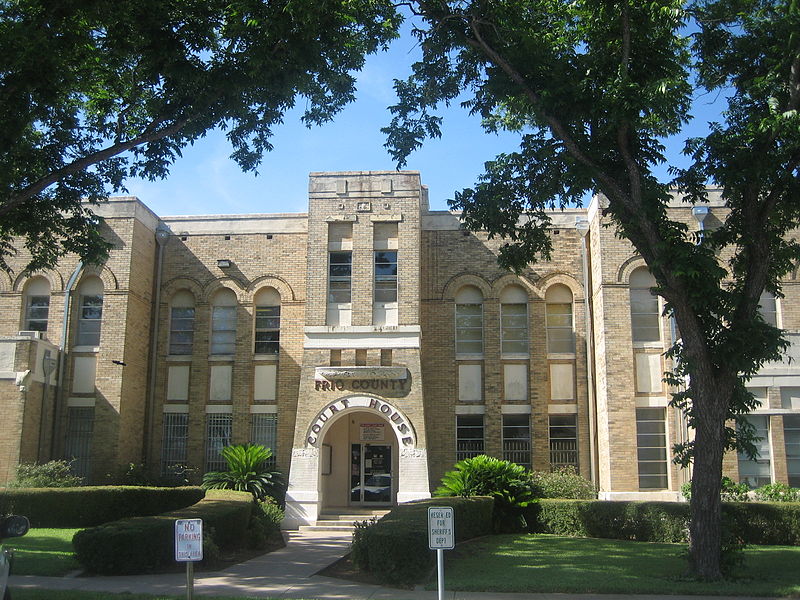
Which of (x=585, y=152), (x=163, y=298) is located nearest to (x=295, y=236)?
(x=163, y=298)

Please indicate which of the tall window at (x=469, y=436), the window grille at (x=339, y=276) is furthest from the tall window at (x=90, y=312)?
the tall window at (x=469, y=436)

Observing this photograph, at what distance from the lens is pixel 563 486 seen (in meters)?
22.0

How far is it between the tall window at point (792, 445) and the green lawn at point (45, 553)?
61.5 ft

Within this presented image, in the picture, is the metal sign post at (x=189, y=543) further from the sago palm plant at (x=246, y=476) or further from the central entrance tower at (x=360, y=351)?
the sago palm plant at (x=246, y=476)

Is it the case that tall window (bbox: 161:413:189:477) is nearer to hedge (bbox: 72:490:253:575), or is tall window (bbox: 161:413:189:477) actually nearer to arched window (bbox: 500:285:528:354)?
arched window (bbox: 500:285:528:354)

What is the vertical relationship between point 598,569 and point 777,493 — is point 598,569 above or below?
below

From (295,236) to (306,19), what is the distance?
574 inches

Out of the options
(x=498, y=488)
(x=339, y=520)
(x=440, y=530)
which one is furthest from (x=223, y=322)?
(x=440, y=530)

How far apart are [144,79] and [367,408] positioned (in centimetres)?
1142

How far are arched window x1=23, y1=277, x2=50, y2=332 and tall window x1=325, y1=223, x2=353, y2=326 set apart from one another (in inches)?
357

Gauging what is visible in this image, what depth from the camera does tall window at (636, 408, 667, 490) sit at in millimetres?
23109

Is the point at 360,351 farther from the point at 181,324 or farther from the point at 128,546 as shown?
the point at 128,546

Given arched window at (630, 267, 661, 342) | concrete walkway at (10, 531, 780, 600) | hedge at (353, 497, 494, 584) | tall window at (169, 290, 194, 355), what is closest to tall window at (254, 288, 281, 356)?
tall window at (169, 290, 194, 355)

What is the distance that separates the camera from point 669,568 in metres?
13.6
